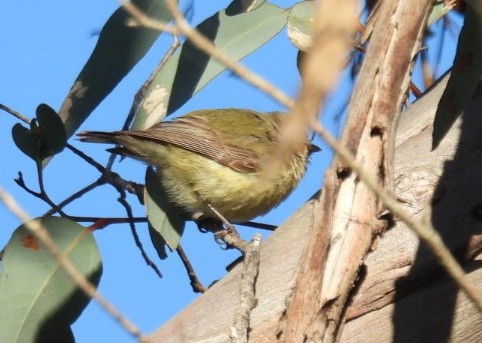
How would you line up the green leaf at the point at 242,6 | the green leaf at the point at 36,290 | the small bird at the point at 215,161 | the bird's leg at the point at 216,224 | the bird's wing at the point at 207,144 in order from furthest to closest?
the bird's wing at the point at 207,144, the small bird at the point at 215,161, the bird's leg at the point at 216,224, the green leaf at the point at 242,6, the green leaf at the point at 36,290

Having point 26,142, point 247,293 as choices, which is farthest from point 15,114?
point 247,293

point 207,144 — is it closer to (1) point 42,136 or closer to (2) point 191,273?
(2) point 191,273

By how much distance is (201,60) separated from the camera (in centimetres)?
207

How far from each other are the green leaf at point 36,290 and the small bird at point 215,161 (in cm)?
83

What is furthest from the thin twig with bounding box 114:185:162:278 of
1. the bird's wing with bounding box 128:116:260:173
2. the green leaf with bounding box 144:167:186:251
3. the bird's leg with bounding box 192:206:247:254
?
the bird's wing with bounding box 128:116:260:173

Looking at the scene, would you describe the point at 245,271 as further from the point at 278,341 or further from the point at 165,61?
the point at 165,61

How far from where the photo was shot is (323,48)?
1.38 feet

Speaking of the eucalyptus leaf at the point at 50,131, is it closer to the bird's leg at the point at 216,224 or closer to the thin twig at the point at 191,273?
the thin twig at the point at 191,273

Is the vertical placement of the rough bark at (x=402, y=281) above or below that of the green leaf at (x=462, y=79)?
below

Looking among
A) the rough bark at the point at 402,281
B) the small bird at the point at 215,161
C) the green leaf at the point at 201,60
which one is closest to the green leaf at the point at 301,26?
the green leaf at the point at 201,60

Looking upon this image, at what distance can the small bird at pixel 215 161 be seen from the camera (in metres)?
2.81

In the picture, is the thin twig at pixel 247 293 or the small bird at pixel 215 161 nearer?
the thin twig at pixel 247 293

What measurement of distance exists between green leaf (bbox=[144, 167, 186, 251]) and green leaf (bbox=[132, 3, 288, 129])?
199 mm

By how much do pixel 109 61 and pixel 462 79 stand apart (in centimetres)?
94
